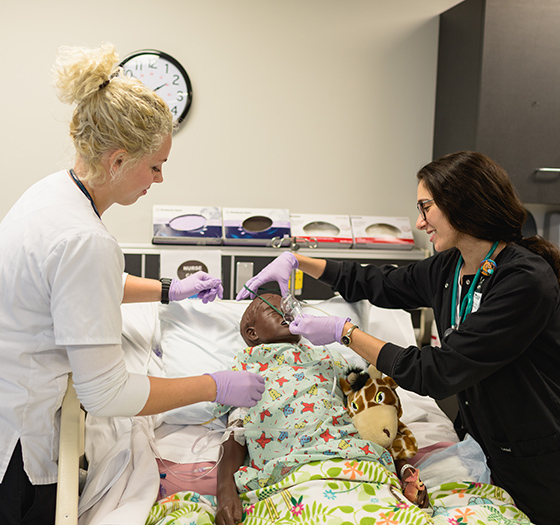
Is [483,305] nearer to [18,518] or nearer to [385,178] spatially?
[18,518]

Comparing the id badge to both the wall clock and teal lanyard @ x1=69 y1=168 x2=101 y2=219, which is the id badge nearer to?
teal lanyard @ x1=69 y1=168 x2=101 y2=219

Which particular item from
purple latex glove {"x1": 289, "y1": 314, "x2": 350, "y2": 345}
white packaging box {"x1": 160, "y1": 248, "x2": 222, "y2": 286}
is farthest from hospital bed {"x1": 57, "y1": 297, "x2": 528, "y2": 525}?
white packaging box {"x1": 160, "y1": 248, "x2": 222, "y2": 286}

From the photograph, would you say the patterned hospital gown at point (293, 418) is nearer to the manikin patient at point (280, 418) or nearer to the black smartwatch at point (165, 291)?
the manikin patient at point (280, 418)

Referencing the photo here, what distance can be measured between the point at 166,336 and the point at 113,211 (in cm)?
104

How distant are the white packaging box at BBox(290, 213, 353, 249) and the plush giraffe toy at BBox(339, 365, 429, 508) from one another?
1.16 metres

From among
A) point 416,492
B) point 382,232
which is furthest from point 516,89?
point 416,492

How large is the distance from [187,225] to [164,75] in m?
0.76

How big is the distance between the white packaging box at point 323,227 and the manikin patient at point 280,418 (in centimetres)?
102

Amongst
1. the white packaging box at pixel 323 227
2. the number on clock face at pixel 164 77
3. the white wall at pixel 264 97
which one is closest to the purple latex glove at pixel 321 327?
the white packaging box at pixel 323 227

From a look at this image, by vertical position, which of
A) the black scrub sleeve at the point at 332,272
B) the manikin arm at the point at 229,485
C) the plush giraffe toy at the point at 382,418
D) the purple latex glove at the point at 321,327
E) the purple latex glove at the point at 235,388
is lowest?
the manikin arm at the point at 229,485

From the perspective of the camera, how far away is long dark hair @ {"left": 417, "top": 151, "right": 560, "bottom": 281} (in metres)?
1.48

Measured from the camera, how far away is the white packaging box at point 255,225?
106 inches

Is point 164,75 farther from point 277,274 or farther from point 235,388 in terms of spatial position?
point 235,388

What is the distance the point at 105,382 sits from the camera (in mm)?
1171
